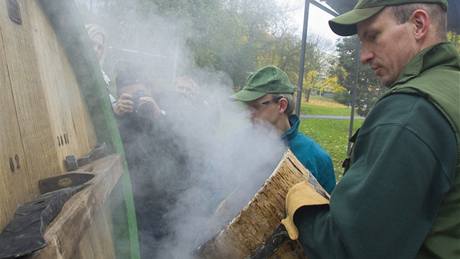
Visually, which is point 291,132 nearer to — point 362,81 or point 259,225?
point 259,225

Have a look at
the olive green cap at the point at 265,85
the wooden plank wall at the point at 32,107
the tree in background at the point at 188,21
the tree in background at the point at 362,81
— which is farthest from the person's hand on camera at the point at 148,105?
the tree in background at the point at 362,81

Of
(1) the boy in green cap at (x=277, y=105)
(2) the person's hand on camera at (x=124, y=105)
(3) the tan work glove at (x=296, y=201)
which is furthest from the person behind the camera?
(2) the person's hand on camera at (x=124, y=105)

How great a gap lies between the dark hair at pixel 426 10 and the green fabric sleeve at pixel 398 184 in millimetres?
390

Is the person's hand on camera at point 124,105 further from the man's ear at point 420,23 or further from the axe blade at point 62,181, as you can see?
the man's ear at point 420,23

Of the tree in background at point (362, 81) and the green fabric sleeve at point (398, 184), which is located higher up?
the green fabric sleeve at point (398, 184)

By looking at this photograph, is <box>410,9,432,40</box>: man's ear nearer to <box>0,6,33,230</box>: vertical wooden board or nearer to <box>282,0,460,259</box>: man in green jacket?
<box>282,0,460,259</box>: man in green jacket

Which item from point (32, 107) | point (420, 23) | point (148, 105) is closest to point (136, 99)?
point (148, 105)

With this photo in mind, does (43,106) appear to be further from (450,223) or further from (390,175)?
(450,223)

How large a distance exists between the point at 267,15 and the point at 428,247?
5797 millimetres

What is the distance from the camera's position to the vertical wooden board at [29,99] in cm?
131

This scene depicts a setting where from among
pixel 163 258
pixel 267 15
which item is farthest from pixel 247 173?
pixel 267 15

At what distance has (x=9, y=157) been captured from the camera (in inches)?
46.8

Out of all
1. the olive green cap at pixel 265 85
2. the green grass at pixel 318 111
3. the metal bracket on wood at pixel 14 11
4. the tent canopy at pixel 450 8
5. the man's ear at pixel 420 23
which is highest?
the tent canopy at pixel 450 8

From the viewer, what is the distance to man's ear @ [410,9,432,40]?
1473 millimetres
